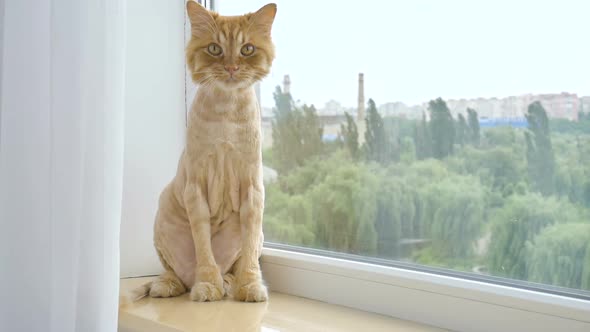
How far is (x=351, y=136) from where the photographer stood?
1.38 m

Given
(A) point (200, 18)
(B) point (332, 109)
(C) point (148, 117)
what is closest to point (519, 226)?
(B) point (332, 109)

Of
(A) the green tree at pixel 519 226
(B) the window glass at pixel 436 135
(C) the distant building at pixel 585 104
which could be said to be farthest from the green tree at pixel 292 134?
(C) the distant building at pixel 585 104

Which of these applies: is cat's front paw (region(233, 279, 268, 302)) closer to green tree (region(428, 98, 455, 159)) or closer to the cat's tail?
the cat's tail

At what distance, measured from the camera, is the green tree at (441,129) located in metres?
1.18

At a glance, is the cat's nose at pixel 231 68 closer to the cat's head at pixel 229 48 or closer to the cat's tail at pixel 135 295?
the cat's head at pixel 229 48

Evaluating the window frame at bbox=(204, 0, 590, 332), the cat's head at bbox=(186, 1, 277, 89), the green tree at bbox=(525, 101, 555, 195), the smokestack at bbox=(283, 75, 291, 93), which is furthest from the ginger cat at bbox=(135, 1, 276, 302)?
the green tree at bbox=(525, 101, 555, 195)

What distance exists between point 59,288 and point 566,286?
2.67 feet

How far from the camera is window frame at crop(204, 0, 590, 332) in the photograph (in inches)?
38.5

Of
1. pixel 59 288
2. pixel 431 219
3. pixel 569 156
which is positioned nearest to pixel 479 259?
pixel 431 219

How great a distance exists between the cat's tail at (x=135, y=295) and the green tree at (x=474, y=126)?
76 cm

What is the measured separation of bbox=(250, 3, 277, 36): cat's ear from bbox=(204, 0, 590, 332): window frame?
1.62 feet

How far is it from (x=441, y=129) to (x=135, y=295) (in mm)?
726

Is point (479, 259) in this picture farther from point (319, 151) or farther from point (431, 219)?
point (319, 151)

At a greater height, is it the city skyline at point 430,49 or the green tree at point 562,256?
the city skyline at point 430,49
